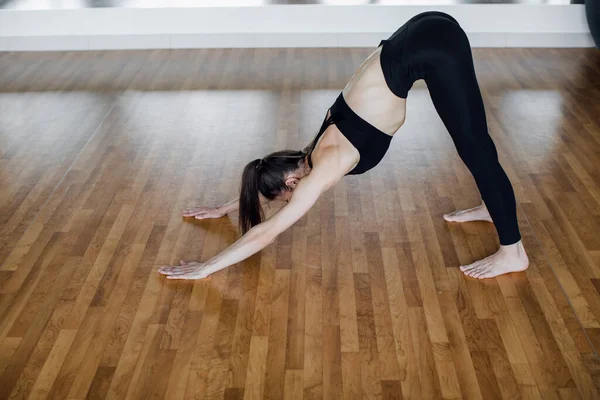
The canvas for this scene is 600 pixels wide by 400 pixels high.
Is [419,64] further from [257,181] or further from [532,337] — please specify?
[532,337]

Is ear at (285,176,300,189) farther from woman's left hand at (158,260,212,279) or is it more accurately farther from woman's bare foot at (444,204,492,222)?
woman's bare foot at (444,204,492,222)

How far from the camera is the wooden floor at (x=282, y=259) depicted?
2.47m

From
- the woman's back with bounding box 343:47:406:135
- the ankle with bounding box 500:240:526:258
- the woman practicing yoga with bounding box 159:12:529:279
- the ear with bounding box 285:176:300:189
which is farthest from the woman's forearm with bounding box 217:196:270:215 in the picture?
the ankle with bounding box 500:240:526:258

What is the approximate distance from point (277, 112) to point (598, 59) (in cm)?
253

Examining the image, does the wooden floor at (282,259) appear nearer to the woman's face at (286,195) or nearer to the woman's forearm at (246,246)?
the woman's forearm at (246,246)

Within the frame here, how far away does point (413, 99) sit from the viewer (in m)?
4.73

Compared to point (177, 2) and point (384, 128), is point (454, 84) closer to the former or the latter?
point (384, 128)

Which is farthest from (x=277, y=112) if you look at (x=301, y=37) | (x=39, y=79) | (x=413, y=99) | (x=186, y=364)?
(x=186, y=364)

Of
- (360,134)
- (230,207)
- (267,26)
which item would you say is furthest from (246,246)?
(267,26)

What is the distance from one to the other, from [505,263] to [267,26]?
3390 mm

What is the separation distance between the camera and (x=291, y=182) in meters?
2.75

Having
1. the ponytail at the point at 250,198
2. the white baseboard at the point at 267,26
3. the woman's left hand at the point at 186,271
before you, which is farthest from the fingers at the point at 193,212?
the white baseboard at the point at 267,26

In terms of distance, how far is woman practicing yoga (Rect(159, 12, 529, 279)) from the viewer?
271 cm

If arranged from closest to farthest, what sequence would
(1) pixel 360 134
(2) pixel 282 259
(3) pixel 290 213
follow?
(3) pixel 290 213 → (1) pixel 360 134 → (2) pixel 282 259
